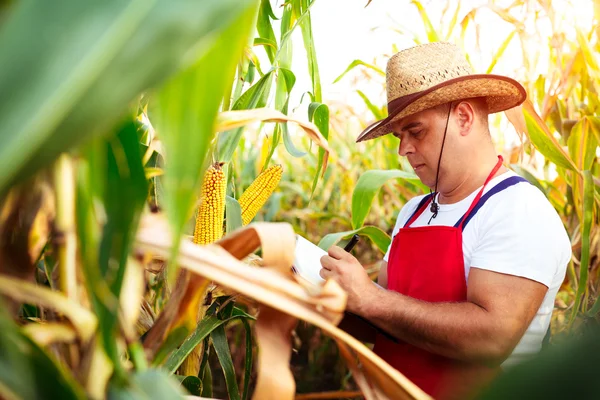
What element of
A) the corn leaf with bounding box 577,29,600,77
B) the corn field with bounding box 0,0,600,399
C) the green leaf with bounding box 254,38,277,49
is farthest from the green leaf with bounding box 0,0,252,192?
the corn leaf with bounding box 577,29,600,77

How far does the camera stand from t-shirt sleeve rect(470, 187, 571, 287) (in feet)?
3.46

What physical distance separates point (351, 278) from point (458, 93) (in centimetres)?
55

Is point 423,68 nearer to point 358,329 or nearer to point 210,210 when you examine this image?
point 358,329

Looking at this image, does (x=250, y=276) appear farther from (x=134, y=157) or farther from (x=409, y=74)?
(x=409, y=74)

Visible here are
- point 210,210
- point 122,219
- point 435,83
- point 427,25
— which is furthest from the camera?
point 427,25

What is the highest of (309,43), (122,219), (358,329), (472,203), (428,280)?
(309,43)

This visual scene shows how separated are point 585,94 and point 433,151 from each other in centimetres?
84

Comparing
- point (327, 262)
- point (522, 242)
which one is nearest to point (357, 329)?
point (327, 262)

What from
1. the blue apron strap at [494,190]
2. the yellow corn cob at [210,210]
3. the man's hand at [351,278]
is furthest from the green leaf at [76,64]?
the blue apron strap at [494,190]

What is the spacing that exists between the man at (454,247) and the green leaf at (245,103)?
282mm

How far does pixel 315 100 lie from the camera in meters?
1.20

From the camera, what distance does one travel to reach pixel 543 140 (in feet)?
4.52

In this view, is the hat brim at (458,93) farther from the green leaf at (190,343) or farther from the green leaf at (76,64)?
the green leaf at (76,64)

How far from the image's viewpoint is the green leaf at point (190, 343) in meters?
0.80
